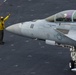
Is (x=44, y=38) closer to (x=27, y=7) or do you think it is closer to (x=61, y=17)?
(x=61, y=17)

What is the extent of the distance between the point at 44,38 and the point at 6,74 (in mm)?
Answer: 2901

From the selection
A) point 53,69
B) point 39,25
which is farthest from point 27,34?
point 53,69

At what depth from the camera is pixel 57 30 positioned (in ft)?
66.2

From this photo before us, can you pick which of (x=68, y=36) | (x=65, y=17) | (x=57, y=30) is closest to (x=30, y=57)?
(x=57, y=30)

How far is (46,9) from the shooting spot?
112 feet

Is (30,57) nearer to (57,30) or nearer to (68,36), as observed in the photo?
(57,30)

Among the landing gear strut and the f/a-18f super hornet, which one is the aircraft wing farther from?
the landing gear strut

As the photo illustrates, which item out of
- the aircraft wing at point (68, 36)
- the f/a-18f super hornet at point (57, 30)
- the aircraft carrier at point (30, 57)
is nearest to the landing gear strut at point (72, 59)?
the f/a-18f super hornet at point (57, 30)

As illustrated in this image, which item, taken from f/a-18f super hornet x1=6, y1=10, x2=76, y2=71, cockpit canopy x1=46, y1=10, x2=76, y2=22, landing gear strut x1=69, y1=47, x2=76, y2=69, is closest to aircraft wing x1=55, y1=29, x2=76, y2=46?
f/a-18f super hornet x1=6, y1=10, x2=76, y2=71

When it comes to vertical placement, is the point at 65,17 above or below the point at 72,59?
above

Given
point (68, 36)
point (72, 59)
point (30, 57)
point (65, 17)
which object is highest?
point (65, 17)

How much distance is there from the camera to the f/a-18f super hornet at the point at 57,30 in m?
20.0

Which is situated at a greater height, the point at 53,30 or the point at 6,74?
the point at 53,30

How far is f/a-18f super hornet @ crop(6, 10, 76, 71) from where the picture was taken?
65.7 ft
